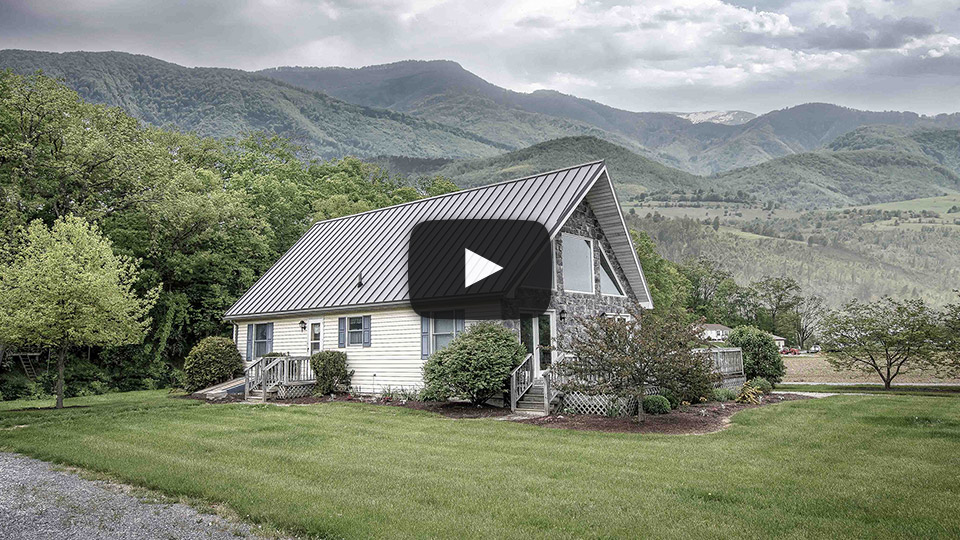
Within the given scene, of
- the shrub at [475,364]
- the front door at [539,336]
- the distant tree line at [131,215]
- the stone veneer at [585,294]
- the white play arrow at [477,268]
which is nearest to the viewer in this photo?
the shrub at [475,364]

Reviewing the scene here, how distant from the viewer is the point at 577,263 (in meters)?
18.8

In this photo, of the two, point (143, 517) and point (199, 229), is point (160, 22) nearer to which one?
point (199, 229)

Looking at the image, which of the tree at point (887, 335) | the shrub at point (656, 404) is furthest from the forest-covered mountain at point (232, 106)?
the shrub at point (656, 404)

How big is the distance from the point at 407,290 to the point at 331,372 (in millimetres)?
3731

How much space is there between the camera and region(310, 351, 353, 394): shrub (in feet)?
62.0

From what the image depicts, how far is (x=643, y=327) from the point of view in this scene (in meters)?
13.4

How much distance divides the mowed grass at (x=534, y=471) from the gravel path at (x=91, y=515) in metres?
0.38

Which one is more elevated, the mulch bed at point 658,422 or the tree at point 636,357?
the tree at point 636,357

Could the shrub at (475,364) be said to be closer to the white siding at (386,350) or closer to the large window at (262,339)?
the white siding at (386,350)

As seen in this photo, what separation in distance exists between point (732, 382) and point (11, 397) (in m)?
24.6

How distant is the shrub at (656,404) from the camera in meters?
14.2
